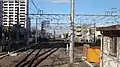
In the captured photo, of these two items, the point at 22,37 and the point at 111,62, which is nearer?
the point at 111,62

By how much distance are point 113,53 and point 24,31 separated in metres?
95.3

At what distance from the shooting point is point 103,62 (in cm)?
1841

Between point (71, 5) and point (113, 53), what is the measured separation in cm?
1407

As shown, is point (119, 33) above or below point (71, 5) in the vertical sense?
below

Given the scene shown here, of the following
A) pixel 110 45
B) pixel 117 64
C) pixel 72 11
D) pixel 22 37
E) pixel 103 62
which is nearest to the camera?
pixel 117 64

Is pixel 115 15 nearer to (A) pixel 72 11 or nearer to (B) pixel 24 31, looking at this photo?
(A) pixel 72 11

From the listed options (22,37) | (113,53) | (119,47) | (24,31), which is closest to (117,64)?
(119,47)

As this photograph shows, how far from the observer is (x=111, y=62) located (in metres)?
15.0

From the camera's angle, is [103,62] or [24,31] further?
[24,31]

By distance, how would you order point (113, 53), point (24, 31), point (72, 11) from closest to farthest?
1. point (113, 53)
2. point (72, 11)
3. point (24, 31)

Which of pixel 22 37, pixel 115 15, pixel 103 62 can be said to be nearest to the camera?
pixel 103 62

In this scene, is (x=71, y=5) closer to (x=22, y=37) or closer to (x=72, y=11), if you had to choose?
(x=72, y=11)

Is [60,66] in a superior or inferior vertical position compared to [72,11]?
inferior

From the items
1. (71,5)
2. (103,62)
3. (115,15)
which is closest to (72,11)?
(71,5)
